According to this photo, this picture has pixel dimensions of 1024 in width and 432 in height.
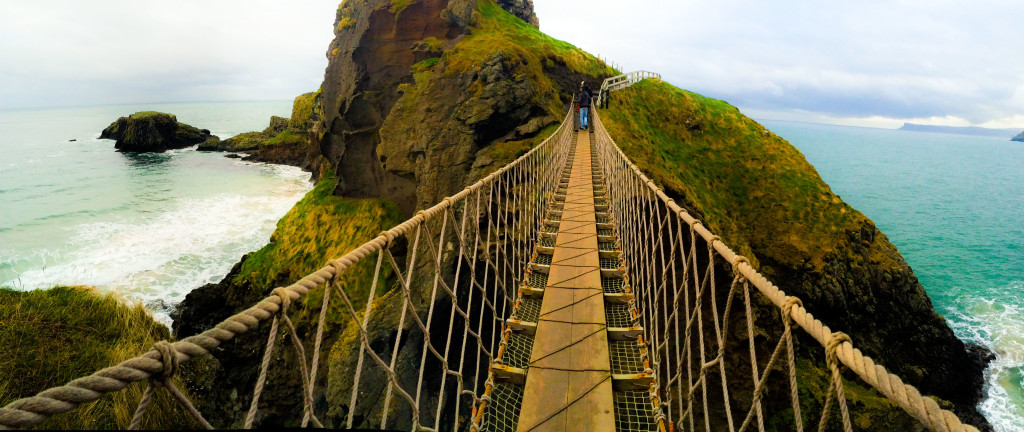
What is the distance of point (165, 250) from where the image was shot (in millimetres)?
15375

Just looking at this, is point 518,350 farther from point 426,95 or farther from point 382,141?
point 382,141

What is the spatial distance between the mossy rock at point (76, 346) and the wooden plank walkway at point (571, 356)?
22.1ft

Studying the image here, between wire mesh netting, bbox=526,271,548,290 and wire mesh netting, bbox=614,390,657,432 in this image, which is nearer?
wire mesh netting, bbox=614,390,657,432

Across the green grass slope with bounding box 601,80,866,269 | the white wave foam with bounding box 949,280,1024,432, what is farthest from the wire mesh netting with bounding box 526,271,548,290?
the white wave foam with bounding box 949,280,1024,432

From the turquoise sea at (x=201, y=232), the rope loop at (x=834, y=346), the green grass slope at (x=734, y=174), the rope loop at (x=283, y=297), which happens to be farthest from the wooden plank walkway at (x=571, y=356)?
the turquoise sea at (x=201, y=232)

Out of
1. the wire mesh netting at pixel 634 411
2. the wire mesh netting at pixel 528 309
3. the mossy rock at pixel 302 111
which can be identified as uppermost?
the mossy rock at pixel 302 111

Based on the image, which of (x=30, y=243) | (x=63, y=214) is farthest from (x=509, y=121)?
(x=63, y=214)

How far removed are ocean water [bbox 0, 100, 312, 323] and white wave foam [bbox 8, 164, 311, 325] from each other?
0.11 ft

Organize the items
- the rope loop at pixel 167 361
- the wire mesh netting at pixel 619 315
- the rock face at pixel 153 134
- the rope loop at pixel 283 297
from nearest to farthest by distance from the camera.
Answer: the rope loop at pixel 167 361 → the rope loop at pixel 283 297 → the wire mesh netting at pixel 619 315 → the rock face at pixel 153 134

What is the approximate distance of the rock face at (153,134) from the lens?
37094 mm

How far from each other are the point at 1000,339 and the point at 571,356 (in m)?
20.5

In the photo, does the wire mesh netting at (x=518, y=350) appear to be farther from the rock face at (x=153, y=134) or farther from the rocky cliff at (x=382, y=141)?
the rock face at (x=153, y=134)

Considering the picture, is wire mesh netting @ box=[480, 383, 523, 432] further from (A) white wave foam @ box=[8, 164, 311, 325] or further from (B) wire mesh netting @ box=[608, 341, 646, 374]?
(A) white wave foam @ box=[8, 164, 311, 325]

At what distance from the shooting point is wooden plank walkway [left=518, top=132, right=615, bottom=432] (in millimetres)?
1933
